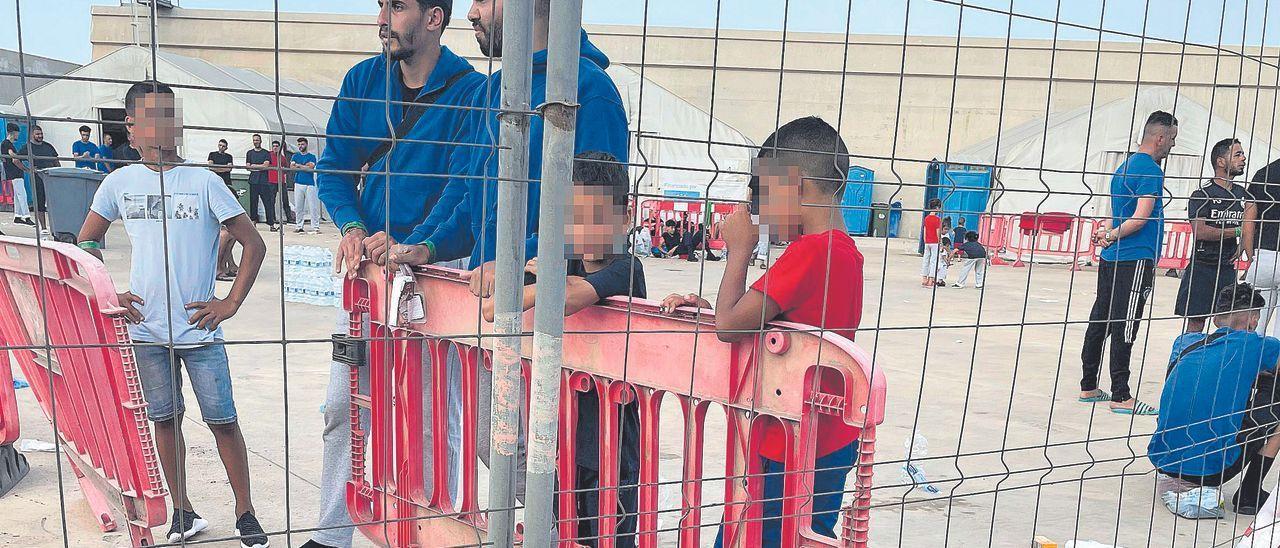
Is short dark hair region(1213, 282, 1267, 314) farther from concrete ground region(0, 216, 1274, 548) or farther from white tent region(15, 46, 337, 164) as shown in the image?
white tent region(15, 46, 337, 164)

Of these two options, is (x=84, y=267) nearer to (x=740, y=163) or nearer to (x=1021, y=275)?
(x=1021, y=275)

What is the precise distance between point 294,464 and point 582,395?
231 centimetres

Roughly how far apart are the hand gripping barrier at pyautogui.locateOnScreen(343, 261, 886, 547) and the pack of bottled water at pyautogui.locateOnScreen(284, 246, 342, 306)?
258 inches

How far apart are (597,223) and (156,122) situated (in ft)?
3.65

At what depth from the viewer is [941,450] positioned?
503cm

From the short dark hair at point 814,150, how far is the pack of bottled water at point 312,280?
743cm

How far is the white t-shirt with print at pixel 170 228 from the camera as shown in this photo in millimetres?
3301

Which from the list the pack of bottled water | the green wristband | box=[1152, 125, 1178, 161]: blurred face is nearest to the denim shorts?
the green wristband

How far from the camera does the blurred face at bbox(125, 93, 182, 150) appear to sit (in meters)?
2.44

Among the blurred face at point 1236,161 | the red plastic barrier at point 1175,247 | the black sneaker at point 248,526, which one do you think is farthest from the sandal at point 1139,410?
the red plastic barrier at point 1175,247

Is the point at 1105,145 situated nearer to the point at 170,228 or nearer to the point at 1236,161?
the point at 1236,161

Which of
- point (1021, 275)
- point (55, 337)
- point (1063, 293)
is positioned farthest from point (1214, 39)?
point (1021, 275)

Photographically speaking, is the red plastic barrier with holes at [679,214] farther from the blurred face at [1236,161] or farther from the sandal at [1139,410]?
the sandal at [1139,410]

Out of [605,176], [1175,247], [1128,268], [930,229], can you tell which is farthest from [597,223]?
[1175,247]
